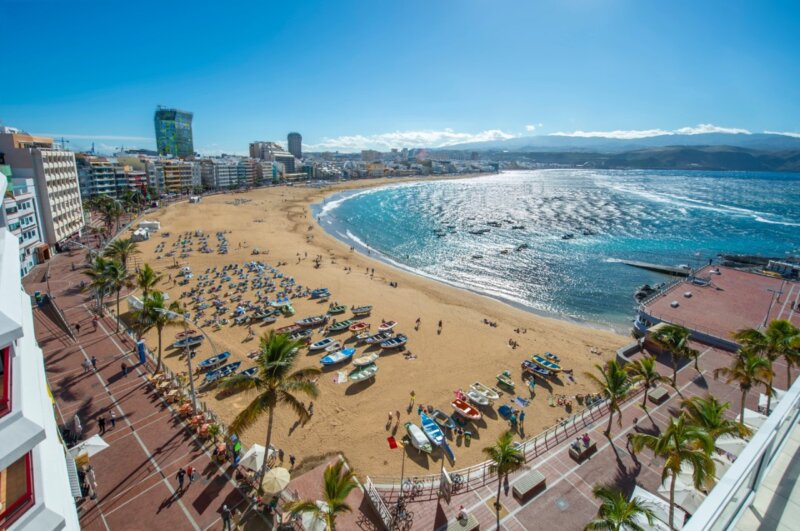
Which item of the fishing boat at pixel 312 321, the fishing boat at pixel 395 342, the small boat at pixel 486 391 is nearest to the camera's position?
the small boat at pixel 486 391

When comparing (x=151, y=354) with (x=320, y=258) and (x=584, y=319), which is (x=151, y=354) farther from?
(x=584, y=319)

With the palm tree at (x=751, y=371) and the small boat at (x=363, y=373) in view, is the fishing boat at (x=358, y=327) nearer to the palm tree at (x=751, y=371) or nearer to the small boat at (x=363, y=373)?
the small boat at (x=363, y=373)

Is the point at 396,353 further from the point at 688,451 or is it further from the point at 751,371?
the point at 751,371

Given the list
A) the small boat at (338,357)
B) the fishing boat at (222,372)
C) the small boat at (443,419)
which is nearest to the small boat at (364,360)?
the small boat at (338,357)

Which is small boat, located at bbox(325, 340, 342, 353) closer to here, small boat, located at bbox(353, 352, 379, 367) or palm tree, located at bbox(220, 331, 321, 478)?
small boat, located at bbox(353, 352, 379, 367)

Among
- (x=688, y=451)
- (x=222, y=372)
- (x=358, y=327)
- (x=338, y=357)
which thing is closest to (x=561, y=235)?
(x=358, y=327)

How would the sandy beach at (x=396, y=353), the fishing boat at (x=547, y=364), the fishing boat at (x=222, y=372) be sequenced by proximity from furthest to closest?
1. the fishing boat at (x=547, y=364)
2. the fishing boat at (x=222, y=372)
3. the sandy beach at (x=396, y=353)
